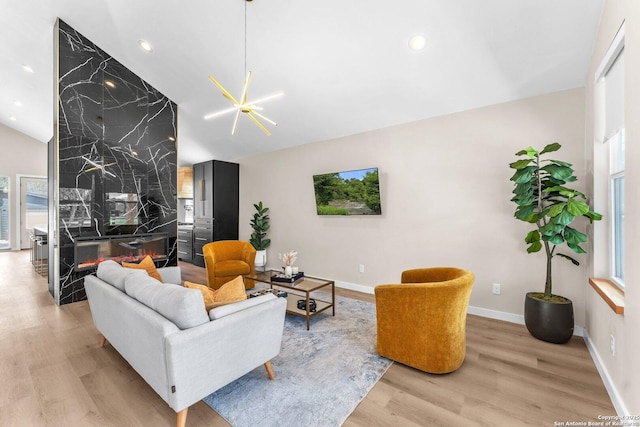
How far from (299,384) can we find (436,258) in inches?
96.8

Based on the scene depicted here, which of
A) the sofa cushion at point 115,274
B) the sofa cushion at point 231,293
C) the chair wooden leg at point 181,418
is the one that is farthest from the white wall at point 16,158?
the chair wooden leg at point 181,418

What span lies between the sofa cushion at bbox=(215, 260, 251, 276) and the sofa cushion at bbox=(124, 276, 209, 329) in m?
2.25

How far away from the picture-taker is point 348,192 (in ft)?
14.6

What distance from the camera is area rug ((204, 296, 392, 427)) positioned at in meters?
1.73

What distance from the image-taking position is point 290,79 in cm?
359

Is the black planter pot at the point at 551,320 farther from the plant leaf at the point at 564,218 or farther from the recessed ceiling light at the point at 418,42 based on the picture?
the recessed ceiling light at the point at 418,42

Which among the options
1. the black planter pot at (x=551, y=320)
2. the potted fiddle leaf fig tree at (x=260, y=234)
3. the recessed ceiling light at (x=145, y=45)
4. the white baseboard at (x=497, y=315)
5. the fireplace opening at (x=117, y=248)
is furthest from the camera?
the potted fiddle leaf fig tree at (x=260, y=234)

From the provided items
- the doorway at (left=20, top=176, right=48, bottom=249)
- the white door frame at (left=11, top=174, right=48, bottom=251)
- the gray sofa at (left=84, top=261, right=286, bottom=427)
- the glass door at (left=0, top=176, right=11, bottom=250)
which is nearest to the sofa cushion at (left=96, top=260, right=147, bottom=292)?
the gray sofa at (left=84, top=261, right=286, bottom=427)

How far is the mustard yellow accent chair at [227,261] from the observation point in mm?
4129

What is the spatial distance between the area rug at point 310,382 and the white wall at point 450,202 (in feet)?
5.00

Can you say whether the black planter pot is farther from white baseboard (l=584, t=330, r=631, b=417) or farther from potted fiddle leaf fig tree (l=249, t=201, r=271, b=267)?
potted fiddle leaf fig tree (l=249, t=201, r=271, b=267)

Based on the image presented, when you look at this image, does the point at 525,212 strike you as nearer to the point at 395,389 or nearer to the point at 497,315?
the point at 497,315

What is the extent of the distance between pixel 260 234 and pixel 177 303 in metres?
4.07

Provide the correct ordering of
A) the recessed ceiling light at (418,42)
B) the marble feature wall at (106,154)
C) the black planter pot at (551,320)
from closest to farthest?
the black planter pot at (551,320)
the recessed ceiling light at (418,42)
the marble feature wall at (106,154)
